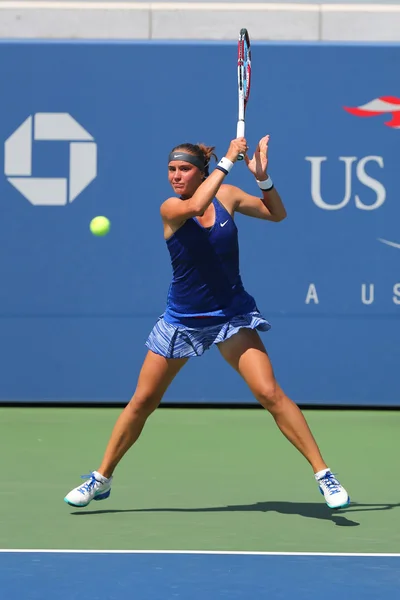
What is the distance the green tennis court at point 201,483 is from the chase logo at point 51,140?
1596mm

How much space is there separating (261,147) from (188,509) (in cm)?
170

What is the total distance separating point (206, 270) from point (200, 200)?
0.45 meters

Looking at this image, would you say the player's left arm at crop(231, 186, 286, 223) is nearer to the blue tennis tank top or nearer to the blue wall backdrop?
the blue tennis tank top

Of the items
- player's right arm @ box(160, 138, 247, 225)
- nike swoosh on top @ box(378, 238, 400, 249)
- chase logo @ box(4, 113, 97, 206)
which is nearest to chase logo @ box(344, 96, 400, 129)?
nike swoosh on top @ box(378, 238, 400, 249)

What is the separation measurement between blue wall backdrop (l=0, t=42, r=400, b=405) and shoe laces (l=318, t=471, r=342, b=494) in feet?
12.3

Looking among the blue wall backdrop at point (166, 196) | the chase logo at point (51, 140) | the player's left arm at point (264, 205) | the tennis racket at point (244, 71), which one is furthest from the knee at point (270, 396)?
the chase logo at point (51, 140)

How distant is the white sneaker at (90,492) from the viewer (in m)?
5.79

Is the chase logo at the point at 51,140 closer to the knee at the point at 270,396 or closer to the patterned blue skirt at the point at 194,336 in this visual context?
the patterned blue skirt at the point at 194,336

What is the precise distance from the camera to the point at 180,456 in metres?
Result: 7.46

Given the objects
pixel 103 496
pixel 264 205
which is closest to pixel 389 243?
pixel 264 205

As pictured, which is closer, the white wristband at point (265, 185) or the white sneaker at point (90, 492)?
the white sneaker at point (90, 492)

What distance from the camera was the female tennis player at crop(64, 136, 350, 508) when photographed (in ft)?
18.9

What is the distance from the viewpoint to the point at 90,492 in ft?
19.1

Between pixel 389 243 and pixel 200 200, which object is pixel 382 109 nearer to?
pixel 389 243
